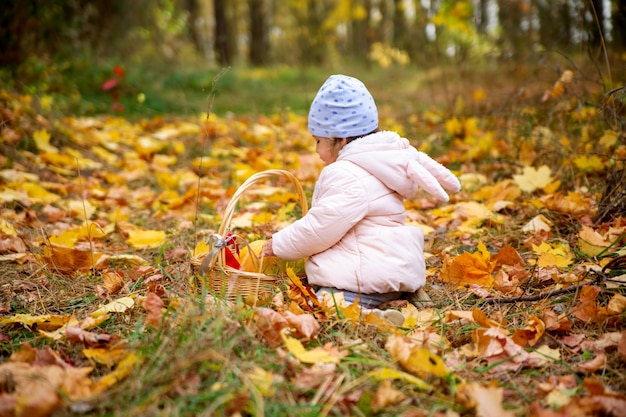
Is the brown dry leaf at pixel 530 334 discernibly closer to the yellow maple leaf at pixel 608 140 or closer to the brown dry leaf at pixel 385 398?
the brown dry leaf at pixel 385 398

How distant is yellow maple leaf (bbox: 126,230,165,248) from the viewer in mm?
2658

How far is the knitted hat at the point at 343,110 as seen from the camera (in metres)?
2.04

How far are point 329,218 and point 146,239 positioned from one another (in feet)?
3.65

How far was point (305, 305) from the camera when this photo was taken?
197 cm

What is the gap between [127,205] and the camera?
3490 millimetres

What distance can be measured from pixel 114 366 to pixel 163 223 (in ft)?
5.38

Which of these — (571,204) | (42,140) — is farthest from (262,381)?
(42,140)

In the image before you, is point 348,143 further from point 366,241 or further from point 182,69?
point 182,69

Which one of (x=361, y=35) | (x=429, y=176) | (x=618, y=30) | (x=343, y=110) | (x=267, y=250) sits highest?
(x=361, y=35)

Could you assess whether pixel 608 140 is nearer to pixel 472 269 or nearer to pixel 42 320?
pixel 472 269

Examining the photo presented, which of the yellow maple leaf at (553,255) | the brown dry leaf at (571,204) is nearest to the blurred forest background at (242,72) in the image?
the brown dry leaf at (571,204)

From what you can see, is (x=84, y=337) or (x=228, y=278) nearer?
(x=84, y=337)

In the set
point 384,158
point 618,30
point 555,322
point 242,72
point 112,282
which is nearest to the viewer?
point 555,322

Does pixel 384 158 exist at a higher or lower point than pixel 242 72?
lower
